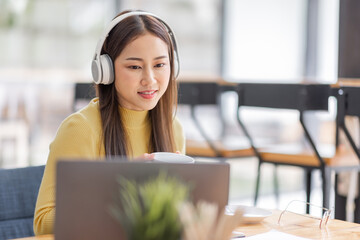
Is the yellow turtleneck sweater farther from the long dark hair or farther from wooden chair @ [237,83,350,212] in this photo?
wooden chair @ [237,83,350,212]

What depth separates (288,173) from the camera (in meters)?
5.68

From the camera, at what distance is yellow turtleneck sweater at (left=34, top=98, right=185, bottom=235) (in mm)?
1410

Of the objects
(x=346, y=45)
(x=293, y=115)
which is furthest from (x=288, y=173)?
(x=346, y=45)

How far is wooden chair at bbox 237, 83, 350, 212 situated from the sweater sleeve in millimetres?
1665

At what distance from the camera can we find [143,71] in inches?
63.6

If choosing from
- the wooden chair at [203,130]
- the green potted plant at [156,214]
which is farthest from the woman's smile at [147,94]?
the wooden chair at [203,130]

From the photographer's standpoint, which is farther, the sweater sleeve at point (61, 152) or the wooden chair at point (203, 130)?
the wooden chair at point (203, 130)

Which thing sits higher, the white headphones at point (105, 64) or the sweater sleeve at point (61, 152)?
the white headphones at point (105, 64)

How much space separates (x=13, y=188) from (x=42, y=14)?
2612 millimetres

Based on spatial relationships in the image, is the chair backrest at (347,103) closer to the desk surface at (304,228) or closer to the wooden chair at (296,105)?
the wooden chair at (296,105)

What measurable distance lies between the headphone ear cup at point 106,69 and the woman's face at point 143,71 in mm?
14

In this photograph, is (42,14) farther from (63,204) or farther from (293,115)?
(63,204)

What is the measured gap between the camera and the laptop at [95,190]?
94cm

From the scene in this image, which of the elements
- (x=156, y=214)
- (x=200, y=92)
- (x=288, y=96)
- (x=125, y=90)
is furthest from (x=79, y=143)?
(x=200, y=92)
